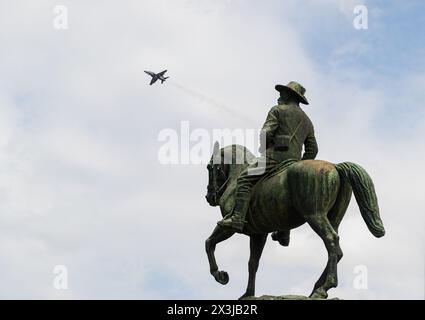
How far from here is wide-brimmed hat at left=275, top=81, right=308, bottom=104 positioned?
58.6 ft

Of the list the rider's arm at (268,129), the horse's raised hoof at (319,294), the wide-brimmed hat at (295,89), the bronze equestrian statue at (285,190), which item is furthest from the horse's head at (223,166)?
the horse's raised hoof at (319,294)

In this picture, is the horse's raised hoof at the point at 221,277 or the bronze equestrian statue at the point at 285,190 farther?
the horse's raised hoof at the point at 221,277

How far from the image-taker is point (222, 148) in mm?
18375

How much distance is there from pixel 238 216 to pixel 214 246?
3.09ft

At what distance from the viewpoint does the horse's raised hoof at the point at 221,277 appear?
56.9 ft

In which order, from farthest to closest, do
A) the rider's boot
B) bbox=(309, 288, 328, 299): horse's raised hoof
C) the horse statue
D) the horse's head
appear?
the horse's head < the rider's boot < the horse statue < bbox=(309, 288, 328, 299): horse's raised hoof

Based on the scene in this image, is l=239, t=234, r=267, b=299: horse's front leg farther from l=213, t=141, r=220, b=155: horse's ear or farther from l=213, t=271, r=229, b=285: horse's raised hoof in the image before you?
l=213, t=141, r=220, b=155: horse's ear

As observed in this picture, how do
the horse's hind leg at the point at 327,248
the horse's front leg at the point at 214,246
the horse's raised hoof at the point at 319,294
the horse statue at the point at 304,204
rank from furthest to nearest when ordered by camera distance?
the horse's front leg at the point at 214,246, the horse statue at the point at 304,204, the horse's hind leg at the point at 327,248, the horse's raised hoof at the point at 319,294

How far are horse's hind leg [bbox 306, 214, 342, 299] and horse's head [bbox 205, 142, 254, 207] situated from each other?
2252 millimetres

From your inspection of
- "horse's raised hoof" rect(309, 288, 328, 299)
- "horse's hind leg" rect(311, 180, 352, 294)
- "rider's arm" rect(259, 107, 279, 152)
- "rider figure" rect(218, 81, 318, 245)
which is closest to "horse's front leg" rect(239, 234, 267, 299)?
"rider figure" rect(218, 81, 318, 245)

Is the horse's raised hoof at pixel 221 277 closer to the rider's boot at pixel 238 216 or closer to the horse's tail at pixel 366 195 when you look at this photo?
the rider's boot at pixel 238 216

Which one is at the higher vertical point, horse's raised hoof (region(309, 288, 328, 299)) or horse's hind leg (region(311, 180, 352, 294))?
horse's hind leg (region(311, 180, 352, 294))
